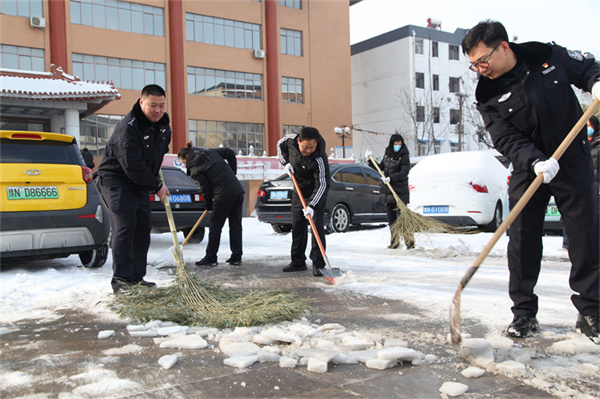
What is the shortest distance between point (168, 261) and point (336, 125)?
28324 millimetres

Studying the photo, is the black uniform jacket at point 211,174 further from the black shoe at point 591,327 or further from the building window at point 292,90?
the building window at point 292,90

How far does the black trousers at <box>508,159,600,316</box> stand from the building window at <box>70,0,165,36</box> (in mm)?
26967

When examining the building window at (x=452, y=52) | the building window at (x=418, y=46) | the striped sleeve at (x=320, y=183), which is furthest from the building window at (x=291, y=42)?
the striped sleeve at (x=320, y=183)

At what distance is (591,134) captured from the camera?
7105 mm

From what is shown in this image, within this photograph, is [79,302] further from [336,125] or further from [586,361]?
[336,125]

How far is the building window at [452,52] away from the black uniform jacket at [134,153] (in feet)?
141

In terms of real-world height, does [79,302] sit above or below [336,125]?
below

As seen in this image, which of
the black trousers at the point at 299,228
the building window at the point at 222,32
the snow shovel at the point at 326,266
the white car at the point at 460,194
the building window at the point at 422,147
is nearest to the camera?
the snow shovel at the point at 326,266

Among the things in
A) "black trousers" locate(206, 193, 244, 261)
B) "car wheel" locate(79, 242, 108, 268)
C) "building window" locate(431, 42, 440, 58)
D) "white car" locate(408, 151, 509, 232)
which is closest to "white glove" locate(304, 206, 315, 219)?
"black trousers" locate(206, 193, 244, 261)

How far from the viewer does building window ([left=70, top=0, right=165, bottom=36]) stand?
2598cm

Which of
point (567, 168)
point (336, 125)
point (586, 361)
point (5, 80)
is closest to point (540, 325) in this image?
point (586, 361)

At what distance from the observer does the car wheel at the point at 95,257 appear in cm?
651

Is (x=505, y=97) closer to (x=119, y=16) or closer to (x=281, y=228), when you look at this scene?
(x=281, y=228)

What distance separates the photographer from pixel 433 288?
511 cm
